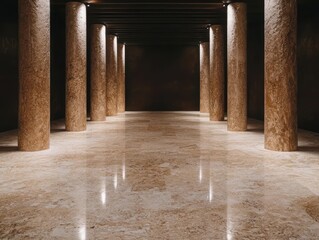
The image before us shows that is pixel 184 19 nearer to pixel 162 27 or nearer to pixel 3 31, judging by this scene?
pixel 162 27

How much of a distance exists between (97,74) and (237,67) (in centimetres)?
728

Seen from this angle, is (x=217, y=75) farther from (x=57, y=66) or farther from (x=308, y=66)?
(x=57, y=66)

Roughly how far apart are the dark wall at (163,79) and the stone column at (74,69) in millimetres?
15363

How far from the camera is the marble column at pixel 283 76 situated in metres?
8.11

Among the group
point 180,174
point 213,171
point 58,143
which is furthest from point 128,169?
point 58,143

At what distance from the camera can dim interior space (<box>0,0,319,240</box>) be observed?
142 inches

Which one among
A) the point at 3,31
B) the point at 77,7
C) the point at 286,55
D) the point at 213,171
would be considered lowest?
the point at 213,171

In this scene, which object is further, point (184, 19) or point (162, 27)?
point (162, 27)

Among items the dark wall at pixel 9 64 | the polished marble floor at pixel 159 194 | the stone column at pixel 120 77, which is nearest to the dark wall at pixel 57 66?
the dark wall at pixel 9 64

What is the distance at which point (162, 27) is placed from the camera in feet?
62.3

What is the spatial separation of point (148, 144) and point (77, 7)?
6648 millimetres

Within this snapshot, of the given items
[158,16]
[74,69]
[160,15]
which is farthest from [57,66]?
[74,69]

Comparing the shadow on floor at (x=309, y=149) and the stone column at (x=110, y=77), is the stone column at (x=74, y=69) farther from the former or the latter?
the stone column at (x=110, y=77)

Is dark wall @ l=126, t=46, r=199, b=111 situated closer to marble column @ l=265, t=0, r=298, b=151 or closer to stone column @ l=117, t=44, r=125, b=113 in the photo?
stone column @ l=117, t=44, r=125, b=113
